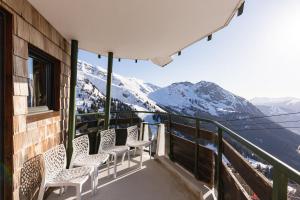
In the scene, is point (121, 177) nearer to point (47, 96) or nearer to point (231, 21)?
point (47, 96)

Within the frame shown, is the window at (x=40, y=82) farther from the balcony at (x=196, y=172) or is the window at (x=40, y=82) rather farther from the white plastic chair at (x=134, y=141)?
the white plastic chair at (x=134, y=141)

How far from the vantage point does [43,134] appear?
302cm

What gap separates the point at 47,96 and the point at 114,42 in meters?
1.37

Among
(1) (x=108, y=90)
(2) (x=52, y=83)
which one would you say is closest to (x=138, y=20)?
(2) (x=52, y=83)

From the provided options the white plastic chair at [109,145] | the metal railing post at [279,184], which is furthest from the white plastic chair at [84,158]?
the metal railing post at [279,184]

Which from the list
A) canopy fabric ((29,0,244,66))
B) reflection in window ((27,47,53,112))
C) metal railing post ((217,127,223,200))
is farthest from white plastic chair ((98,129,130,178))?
metal railing post ((217,127,223,200))

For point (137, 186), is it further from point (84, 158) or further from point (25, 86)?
point (25, 86)

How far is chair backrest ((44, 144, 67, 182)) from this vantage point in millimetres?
2561

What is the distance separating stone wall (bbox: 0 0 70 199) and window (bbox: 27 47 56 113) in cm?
12

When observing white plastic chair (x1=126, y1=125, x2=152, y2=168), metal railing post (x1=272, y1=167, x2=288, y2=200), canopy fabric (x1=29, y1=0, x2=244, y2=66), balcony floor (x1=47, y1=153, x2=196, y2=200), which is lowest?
balcony floor (x1=47, y1=153, x2=196, y2=200)

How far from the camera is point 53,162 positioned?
2.73 metres

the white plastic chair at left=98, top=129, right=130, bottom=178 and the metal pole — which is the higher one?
the metal pole

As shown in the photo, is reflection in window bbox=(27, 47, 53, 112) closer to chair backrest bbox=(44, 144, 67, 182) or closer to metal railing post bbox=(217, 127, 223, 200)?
chair backrest bbox=(44, 144, 67, 182)

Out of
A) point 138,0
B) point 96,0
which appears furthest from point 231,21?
point 96,0
